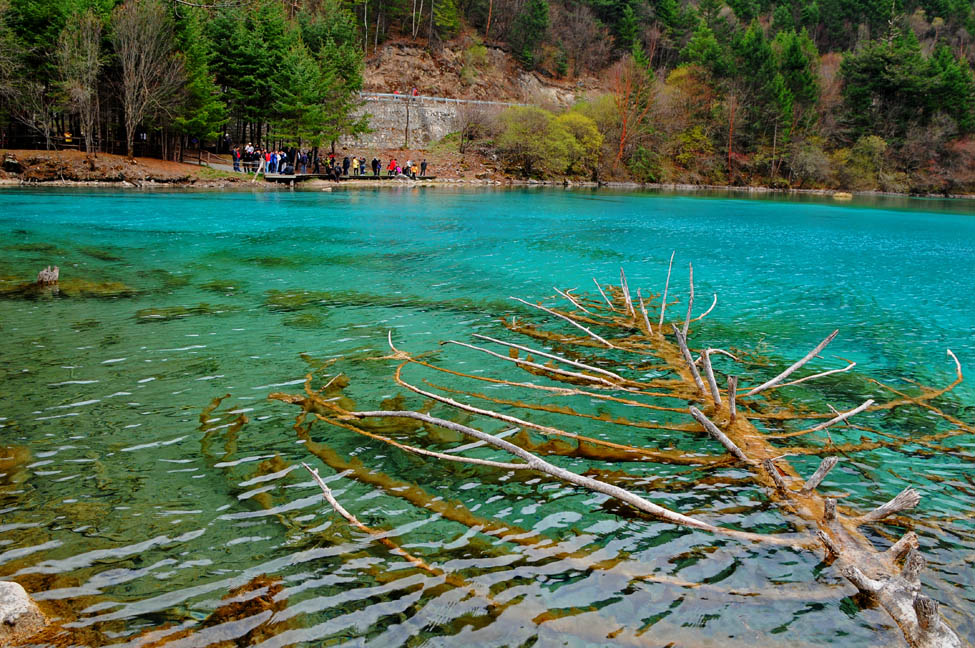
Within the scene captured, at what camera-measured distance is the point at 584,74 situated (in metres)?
112

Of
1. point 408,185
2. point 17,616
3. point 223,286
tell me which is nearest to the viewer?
point 17,616

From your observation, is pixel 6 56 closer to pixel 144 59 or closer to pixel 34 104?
pixel 34 104

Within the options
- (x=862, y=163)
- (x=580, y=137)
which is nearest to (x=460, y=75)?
(x=580, y=137)

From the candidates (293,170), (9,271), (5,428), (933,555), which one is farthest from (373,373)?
(293,170)

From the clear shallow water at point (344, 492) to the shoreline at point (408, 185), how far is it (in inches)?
1158

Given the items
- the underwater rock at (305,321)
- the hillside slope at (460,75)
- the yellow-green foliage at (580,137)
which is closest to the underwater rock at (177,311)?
the underwater rock at (305,321)

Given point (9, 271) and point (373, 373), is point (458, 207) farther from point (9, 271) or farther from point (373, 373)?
point (373, 373)

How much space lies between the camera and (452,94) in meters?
95.1

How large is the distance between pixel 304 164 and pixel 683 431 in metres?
60.6

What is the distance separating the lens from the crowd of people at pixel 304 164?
53.8 m

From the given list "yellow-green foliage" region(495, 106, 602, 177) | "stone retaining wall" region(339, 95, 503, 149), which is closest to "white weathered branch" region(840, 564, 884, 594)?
"yellow-green foliage" region(495, 106, 602, 177)

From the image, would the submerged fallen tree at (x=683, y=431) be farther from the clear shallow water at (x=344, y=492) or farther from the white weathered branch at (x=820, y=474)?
the clear shallow water at (x=344, y=492)

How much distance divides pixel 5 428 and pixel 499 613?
583 cm

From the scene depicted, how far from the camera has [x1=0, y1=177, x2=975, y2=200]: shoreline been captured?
41938mm
